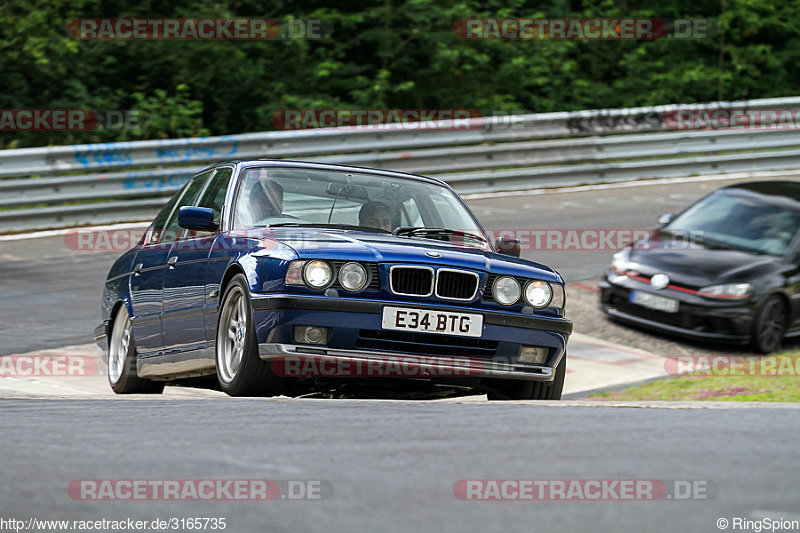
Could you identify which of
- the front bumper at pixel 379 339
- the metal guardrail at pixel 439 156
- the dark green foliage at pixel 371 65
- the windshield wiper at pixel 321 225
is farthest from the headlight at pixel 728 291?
the dark green foliage at pixel 371 65

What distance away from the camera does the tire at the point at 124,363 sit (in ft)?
26.2

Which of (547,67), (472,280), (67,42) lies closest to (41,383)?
(472,280)

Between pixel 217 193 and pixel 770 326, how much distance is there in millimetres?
5214

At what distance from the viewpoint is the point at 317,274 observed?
6172 millimetres

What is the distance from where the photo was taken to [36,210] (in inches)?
541

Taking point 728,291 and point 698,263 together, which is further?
point 698,263

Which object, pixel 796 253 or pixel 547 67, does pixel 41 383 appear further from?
pixel 547 67

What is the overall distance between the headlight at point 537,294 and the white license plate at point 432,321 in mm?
A: 374

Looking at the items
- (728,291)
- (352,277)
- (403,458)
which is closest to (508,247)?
(352,277)

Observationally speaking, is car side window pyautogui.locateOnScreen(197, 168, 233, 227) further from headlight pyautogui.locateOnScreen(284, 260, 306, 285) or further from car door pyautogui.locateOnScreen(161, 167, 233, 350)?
headlight pyautogui.locateOnScreen(284, 260, 306, 285)

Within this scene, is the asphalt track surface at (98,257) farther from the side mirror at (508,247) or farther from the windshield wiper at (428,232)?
the side mirror at (508,247)

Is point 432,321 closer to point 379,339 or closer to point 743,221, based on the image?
point 379,339

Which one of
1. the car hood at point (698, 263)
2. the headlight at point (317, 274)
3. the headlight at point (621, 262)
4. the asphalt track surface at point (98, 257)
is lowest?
the asphalt track surface at point (98, 257)

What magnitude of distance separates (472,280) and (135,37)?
1482 centimetres
